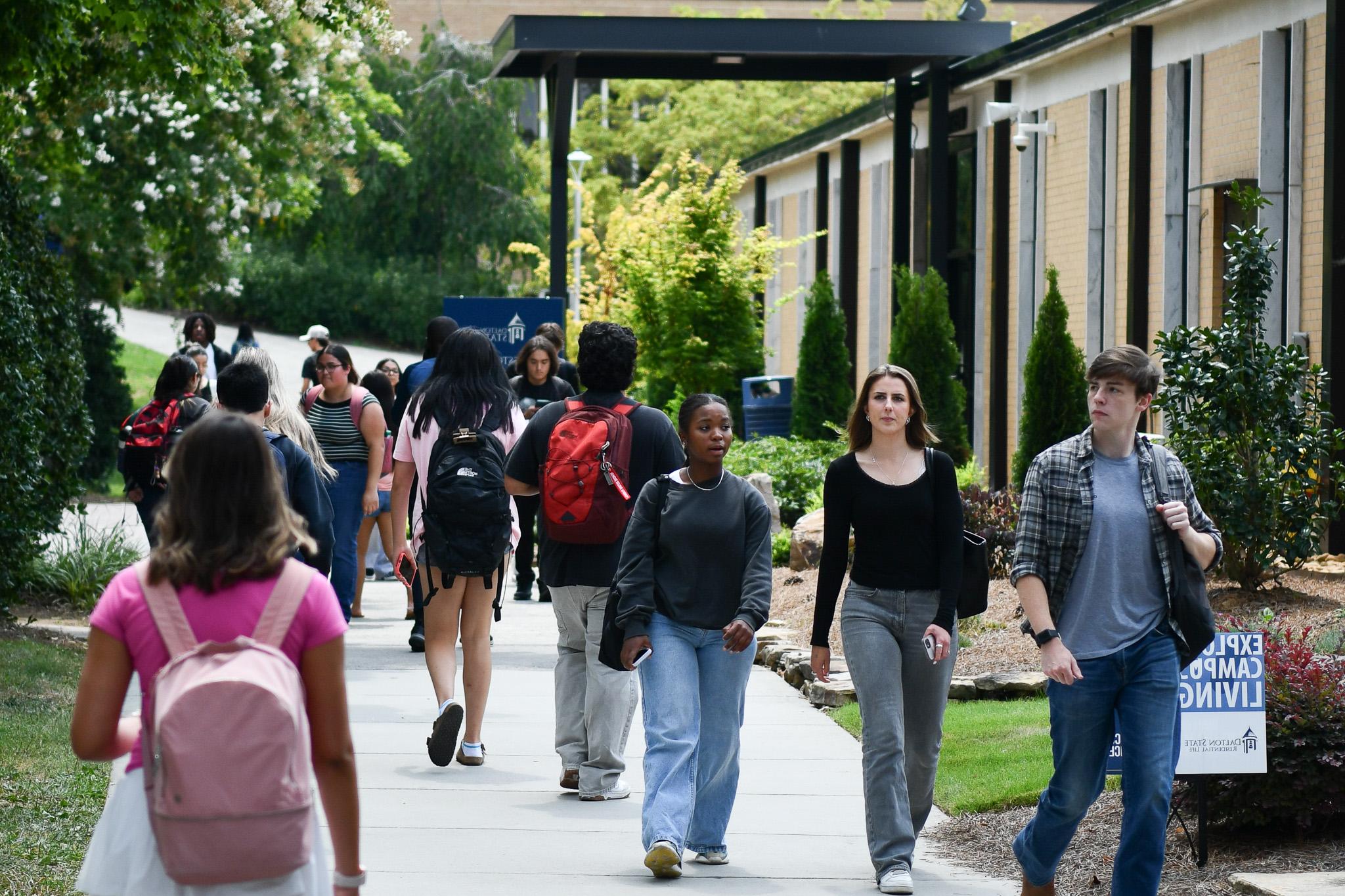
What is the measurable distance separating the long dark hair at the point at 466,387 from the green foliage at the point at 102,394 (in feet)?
62.1

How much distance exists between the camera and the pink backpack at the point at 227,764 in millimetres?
3148

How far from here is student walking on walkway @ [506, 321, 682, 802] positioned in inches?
284

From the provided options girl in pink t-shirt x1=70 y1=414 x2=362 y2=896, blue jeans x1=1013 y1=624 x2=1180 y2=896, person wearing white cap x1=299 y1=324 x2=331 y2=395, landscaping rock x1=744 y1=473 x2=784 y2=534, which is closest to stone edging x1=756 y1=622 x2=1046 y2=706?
blue jeans x1=1013 y1=624 x2=1180 y2=896

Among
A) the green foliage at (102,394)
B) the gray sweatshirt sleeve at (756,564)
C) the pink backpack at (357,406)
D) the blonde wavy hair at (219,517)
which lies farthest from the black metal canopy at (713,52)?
the blonde wavy hair at (219,517)

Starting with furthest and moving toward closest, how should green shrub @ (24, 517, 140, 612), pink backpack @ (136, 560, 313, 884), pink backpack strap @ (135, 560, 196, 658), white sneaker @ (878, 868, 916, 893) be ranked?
green shrub @ (24, 517, 140, 612) → white sneaker @ (878, 868, 916, 893) → pink backpack strap @ (135, 560, 196, 658) → pink backpack @ (136, 560, 313, 884)

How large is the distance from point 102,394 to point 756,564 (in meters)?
22.7

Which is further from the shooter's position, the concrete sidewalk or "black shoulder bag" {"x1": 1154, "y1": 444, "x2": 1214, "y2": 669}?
the concrete sidewalk

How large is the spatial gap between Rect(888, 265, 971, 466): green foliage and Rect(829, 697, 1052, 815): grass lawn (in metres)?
9.84

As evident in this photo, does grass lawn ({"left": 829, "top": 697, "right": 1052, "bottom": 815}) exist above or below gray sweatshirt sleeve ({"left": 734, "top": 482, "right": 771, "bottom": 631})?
below

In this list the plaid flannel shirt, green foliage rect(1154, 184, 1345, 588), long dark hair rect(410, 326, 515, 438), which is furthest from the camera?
green foliage rect(1154, 184, 1345, 588)

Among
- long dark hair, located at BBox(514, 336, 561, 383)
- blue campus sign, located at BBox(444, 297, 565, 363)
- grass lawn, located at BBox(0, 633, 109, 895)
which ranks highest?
blue campus sign, located at BBox(444, 297, 565, 363)

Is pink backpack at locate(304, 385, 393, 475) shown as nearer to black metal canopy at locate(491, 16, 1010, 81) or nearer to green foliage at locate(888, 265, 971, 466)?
black metal canopy at locate(491, 16, 1010, 81)

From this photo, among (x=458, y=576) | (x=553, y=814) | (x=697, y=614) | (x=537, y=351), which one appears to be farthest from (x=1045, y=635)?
(x=537, y=351)

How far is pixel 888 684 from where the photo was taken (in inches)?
237
